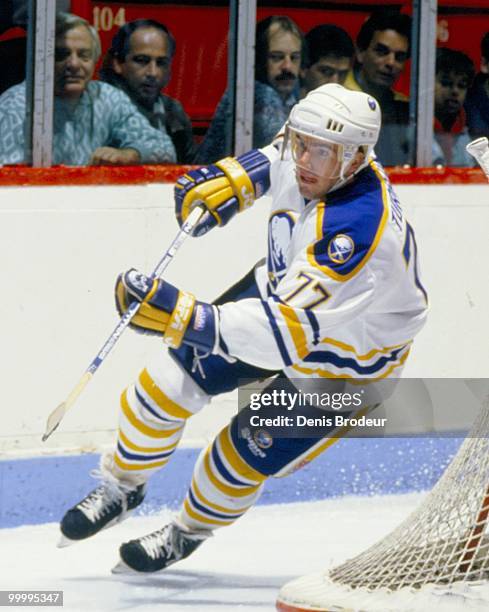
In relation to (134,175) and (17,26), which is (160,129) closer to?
(134,175)

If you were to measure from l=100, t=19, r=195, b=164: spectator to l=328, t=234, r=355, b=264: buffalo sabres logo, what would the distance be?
1.20 metres

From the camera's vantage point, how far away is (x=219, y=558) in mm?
3598

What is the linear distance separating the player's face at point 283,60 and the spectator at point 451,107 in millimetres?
431

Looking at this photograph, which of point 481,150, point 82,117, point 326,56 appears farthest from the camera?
point 326,56

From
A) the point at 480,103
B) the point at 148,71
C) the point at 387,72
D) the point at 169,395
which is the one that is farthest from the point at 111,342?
the point at 480,103

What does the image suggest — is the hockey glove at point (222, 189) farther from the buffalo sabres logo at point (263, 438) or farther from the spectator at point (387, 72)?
the spectator at point (387, 72)

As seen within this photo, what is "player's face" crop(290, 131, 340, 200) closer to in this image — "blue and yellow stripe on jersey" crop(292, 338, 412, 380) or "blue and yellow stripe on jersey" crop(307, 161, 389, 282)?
"blue and yellow stripe on jersey" crop(307, 161, 389, 282)

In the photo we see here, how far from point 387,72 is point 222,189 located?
3.72ft

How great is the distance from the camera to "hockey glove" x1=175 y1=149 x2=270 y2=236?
3.36 meters

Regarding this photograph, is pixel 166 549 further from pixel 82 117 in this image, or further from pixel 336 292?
pixel 82 117

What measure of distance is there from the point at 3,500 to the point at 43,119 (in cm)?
89

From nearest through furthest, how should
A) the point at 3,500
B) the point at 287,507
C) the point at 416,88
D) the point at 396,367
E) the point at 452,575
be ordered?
the point at 452,575 → the point at 396,367 → the point at 3,500 → the point at 287,507 → the point at 416,88

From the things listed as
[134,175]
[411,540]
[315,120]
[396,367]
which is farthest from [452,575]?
[134,175]

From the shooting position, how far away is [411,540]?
3047mm
